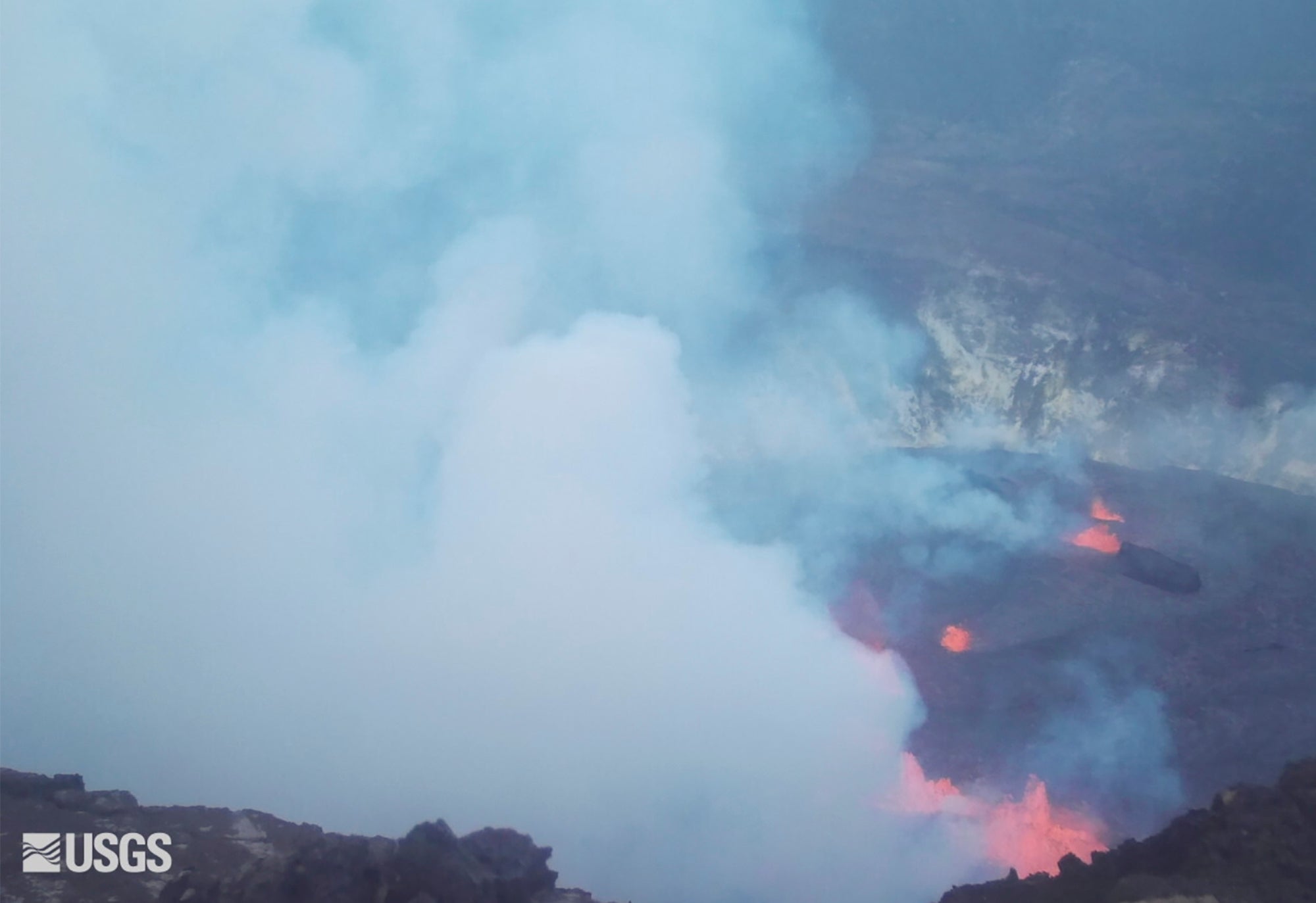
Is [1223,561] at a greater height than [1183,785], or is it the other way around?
[1223,561]

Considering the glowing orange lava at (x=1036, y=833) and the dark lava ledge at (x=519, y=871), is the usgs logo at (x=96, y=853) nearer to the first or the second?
the dark lava ledge at (x=519, y=871)

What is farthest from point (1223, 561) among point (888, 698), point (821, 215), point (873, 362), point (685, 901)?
point (821, 215)

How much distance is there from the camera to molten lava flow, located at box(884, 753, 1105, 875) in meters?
14.7

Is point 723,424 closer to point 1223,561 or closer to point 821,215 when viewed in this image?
point 821,215

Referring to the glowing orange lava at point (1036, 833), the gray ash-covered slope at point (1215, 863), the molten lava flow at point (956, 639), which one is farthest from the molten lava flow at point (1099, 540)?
the gray ash-covered slope at point (1215, 863)

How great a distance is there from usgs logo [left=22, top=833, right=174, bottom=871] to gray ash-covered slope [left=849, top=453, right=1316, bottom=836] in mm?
11191

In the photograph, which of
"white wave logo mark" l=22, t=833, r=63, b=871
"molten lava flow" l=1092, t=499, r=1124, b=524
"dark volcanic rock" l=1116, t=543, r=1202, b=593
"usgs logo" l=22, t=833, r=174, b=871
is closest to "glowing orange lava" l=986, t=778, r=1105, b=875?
"dark volcanic rock" l=1116, t=543, r=1202, b=593

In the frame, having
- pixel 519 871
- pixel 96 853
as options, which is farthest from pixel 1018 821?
pixel 96 853

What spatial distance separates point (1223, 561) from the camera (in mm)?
19750

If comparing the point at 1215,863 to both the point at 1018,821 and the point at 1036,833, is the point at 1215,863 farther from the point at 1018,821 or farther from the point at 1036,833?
the point at 1018,821

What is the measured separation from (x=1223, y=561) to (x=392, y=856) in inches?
689

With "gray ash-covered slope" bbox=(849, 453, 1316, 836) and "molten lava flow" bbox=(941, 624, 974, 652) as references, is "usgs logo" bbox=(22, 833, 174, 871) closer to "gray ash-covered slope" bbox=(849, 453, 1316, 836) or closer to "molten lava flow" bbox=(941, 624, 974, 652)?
"gray ash-covered slope" bbox=(849, 453, 1316, 836)

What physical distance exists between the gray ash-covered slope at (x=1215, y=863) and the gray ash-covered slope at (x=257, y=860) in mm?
4093

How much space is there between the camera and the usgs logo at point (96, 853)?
9.43 m
